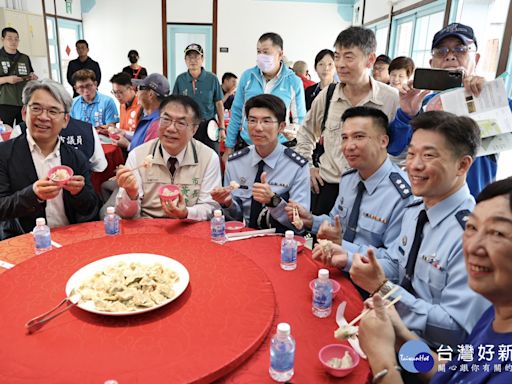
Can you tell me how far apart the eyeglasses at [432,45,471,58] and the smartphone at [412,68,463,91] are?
22 centimetres

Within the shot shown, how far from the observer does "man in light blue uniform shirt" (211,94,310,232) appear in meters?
2.22

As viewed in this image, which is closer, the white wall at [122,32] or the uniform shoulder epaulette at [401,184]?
the uniform shoulder epaulette at [401,184]

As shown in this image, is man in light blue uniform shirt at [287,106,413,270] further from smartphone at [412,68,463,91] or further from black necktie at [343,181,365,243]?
smartphone at [412,68,463,91]

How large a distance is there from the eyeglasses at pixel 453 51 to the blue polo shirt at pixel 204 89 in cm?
321

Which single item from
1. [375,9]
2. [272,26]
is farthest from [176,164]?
[272,26]

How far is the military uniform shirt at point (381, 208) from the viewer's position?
1773mm

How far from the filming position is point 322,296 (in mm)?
1205

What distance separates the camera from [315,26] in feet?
29.6

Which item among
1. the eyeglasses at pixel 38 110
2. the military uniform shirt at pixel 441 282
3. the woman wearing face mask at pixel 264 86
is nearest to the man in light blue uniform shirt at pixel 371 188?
the military uniform shirt at pixel 441 282

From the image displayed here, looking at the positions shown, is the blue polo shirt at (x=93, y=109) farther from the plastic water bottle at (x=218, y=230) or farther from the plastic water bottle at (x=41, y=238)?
the plastic water bottle at (x=218, y=230)

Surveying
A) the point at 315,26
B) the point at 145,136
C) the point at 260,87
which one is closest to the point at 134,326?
the point at 145,136

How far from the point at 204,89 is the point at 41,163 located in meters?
3.12

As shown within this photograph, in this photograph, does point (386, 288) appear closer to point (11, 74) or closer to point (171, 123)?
point (171, 123)

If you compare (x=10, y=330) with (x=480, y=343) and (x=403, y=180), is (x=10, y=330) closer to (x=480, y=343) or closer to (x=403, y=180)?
(x=480, y=343)
